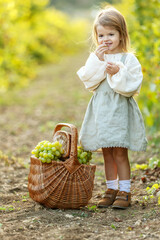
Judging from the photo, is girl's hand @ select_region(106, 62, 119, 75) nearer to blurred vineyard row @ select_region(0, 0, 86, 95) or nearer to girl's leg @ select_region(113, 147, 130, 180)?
girl's leg @ select_region(113, 147, 130, 180)

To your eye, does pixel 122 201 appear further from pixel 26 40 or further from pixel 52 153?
pixel 26 40

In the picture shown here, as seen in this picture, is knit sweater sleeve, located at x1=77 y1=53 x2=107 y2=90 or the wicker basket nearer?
the wicker basket

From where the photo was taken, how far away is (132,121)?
2.78 m

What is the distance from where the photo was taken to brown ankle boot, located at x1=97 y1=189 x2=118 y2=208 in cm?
278

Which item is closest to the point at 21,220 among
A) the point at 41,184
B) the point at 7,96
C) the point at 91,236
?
the point at 41,184

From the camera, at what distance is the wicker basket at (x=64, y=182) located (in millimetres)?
2615

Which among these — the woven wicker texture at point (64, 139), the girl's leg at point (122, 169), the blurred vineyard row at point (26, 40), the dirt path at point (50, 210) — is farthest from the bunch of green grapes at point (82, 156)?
the blurred vineyard row at point (26, 40)

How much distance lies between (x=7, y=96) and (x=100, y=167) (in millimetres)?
5502

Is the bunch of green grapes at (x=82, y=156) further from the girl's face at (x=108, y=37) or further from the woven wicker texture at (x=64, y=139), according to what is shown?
the girl's face at (x=108, y=37)

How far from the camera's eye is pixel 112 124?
8.88ft

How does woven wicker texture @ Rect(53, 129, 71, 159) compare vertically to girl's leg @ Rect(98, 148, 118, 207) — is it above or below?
above

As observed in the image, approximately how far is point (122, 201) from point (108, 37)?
4.09ft

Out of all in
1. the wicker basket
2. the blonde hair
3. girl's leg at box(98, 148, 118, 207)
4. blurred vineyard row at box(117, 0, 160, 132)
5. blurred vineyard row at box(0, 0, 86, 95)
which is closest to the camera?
the wicker basket

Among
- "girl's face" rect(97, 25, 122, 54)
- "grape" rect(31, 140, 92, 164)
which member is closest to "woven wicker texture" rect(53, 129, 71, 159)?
"grape" rect(31, 140, 92, 164)
